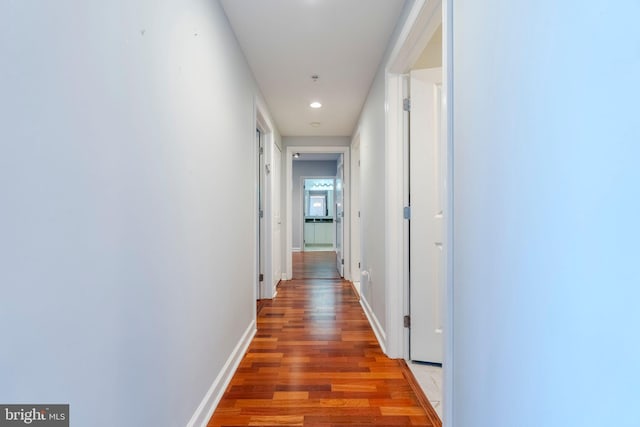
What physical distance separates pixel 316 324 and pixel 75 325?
2.47 meters

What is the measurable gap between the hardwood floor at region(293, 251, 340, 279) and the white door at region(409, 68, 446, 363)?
3.09 m

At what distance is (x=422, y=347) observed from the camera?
2.22 m

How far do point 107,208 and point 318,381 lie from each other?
1.64 metres

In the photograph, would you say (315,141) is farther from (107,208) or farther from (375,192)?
(107,208)

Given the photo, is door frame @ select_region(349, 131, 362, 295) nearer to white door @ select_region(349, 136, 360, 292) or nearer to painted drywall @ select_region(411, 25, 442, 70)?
white door @ select_region(349, 136, 360, 292)

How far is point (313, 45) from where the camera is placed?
93.6 inches

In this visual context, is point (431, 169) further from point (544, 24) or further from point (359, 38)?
point (544, 24)

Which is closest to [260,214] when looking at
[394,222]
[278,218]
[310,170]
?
[278,218]

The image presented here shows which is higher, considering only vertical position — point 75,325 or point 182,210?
point 182,210

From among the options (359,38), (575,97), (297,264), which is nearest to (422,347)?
(575,97)

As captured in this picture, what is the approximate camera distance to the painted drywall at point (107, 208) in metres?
0.64

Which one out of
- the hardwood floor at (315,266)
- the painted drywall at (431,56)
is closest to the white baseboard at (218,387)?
the painted drywall at (431,56)

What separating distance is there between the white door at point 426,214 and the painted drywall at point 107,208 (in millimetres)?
1339

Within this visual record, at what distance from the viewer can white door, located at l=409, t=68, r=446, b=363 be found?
2.17m
